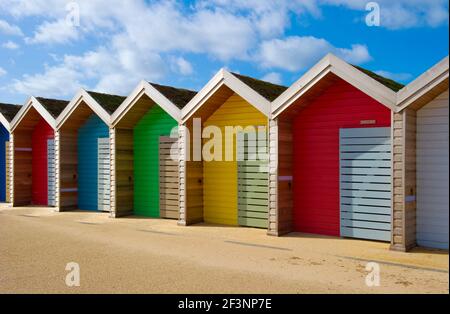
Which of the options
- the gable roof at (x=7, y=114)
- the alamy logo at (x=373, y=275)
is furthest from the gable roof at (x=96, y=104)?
the alamy logo at (x=373, y=275)

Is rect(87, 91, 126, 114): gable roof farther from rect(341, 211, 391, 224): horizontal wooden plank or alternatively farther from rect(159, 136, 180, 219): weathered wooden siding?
rect(341, 211, 391, 224): horizontal wooden plank

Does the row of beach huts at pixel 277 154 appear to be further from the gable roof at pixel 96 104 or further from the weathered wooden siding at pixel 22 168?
the weathered wooden siding at pixel 22 168

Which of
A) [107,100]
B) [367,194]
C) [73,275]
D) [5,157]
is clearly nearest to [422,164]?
[367,194]

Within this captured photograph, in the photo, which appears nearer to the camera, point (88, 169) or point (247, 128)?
point (247, 128)

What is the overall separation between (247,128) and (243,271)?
18.5 feet

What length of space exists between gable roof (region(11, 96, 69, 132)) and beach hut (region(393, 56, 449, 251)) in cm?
1277

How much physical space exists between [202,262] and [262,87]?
5707 millimetres

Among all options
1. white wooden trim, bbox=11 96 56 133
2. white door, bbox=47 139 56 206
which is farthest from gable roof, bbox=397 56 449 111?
white door, bbox=47 139 56 206

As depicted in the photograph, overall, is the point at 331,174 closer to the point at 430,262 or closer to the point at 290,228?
the point at 290,228

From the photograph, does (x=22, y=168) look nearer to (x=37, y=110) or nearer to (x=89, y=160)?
(x=37, y=110)

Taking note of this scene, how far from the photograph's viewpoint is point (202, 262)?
8344 millimetres

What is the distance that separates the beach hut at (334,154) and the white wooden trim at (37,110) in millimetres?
9817

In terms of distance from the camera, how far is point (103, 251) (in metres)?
9.43
